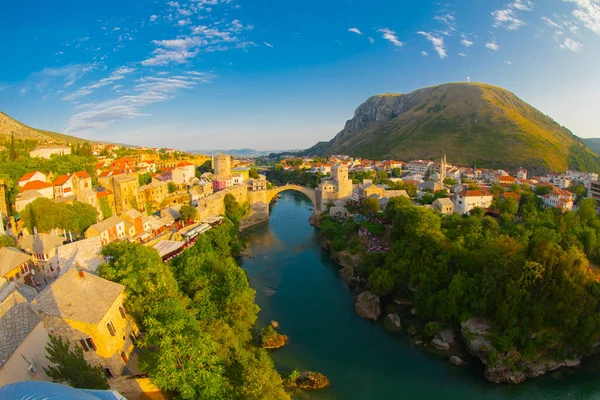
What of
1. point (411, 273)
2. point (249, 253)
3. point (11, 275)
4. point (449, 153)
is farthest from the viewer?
point (449, 153)

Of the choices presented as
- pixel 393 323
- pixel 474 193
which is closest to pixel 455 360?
pixel 393 323

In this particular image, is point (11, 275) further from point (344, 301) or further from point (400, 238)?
point (400, 238)

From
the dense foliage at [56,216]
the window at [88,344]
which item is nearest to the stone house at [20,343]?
the window at [88,344]

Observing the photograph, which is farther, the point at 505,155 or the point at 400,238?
the point at 505,155

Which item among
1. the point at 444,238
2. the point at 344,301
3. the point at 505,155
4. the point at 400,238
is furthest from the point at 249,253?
the point at 505,155

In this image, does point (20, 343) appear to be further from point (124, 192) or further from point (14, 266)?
point (124, 192)

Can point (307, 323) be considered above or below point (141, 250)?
below

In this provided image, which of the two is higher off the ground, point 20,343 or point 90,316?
point 20,343
